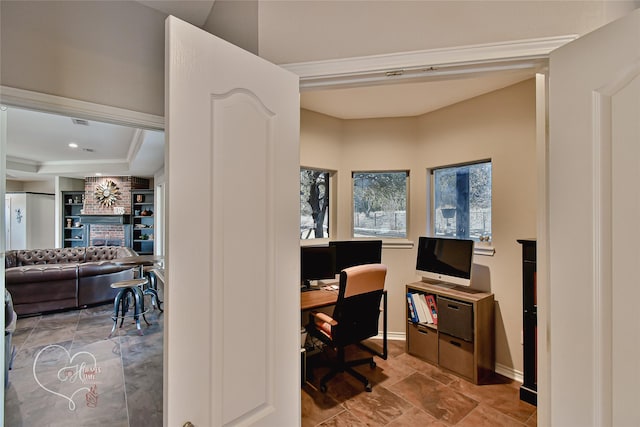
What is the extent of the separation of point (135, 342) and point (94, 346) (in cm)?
41

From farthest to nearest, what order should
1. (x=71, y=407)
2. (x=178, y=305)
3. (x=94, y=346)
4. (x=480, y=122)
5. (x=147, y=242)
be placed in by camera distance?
1. (x=147, y=242)
2. (x=94, y=346)
3. (x=480, y=122)
4. (x=71, y=407)
5. (x=178, y=305)

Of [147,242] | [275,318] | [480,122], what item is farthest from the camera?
[147,242]

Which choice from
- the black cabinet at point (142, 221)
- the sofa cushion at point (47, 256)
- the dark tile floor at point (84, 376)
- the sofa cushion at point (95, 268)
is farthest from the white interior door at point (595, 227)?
the black cabinet at point (142, 221)

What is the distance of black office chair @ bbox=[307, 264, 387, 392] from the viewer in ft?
7.57

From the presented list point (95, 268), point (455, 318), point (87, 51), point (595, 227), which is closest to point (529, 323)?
point (455, 318)

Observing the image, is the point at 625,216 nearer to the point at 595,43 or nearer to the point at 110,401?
the point at 595,43

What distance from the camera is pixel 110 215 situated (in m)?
7.46

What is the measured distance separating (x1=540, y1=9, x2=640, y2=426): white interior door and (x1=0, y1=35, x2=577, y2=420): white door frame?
81 mm

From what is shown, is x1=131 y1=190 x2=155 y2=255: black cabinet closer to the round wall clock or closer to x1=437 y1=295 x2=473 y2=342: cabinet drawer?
the round wall clock

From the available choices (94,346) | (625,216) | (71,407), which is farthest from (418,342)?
(94,346)

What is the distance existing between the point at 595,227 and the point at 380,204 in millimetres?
2778

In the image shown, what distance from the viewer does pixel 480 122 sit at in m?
2.80

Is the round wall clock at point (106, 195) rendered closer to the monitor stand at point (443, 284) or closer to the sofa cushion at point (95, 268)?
the sofa cushion at point (95, 268)

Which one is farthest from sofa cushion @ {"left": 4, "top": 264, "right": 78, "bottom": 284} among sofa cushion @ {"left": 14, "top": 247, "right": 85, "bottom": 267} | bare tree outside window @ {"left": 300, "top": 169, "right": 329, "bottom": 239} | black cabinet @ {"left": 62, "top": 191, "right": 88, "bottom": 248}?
black cabinet @ {"left": 62, "top": 191, "right": 88, "bottom": 248}
